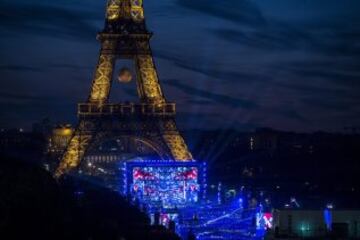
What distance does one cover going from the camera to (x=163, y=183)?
51906mm

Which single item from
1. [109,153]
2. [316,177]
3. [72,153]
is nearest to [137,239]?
[72,153]

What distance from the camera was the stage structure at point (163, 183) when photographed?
167 feet

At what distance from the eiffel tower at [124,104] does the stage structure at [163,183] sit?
87cm

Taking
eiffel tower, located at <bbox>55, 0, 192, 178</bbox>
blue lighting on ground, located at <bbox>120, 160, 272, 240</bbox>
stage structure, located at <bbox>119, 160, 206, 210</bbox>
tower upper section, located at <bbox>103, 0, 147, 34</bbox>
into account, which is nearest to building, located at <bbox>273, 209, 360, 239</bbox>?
blue lighting on ground, located at <bbox>120, 160, 272, 240</bbox>

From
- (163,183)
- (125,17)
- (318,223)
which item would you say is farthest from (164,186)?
(318,223)

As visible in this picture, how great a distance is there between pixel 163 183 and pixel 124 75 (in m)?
5.54

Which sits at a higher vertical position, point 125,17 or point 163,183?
point 125,17

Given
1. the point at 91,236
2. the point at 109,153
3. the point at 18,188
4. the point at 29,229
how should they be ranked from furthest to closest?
the point at 109,153 → the point at 91,236 → the point at 18,188 → the point at 29,229

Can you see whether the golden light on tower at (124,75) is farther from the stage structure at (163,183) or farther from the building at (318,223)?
the building at (318,223)

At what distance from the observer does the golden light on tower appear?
2068 inches

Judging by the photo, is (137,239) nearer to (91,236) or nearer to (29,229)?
(91,236)

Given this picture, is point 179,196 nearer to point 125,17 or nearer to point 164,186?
point 164,186

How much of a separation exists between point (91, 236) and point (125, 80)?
74.8 feet

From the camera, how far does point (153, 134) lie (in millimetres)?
52062
